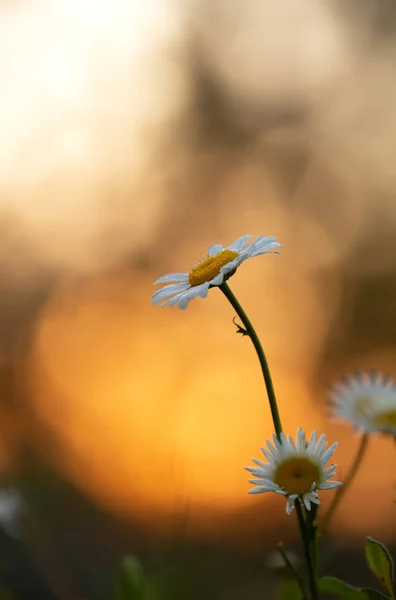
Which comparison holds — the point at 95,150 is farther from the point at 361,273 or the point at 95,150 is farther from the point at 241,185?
the point at 361,273

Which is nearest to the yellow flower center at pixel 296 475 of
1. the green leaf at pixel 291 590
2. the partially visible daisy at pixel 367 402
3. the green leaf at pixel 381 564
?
the green leaf at pixel 381 564

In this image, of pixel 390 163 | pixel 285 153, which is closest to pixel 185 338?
pixel 390 163

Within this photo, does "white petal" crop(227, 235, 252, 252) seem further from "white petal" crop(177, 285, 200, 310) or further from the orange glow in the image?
the orange glow

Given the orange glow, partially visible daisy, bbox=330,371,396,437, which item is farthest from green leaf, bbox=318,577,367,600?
the orange glow

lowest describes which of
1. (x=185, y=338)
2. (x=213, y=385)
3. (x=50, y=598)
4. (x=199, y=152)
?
(x=50, y=598)

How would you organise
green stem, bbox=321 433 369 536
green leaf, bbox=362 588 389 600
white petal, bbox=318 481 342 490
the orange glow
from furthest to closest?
the orange glow < green stem, bbox=321 433 369 536 < green leaf, bbox=362 588 389 600 < white petal, bbox=318 481 342 490

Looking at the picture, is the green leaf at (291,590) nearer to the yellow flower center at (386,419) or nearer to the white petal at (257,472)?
the yellow flower center at (386,419)

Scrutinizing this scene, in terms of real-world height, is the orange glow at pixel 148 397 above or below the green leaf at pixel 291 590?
above
